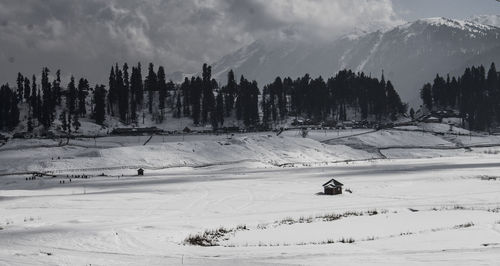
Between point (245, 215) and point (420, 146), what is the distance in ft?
250

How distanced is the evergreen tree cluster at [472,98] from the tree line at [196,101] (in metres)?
14.1

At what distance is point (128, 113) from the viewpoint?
134 meters

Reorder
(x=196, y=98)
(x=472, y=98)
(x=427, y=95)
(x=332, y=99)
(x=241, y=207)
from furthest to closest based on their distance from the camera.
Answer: (x=427, y=95), (x=332, y=99), (x=472, y=98), (x=196, y=98), (x=241, y=207)

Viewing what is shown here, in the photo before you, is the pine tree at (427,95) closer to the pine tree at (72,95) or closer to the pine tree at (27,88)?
the pine tree at (72,95)

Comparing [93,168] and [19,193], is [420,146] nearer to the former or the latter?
[93,168]

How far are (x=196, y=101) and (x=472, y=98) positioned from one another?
78.1 metres

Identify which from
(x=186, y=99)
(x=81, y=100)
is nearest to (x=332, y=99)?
(x=186, y=99)

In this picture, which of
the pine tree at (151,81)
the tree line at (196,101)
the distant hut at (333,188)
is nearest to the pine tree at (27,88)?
the tree line at (196,101)

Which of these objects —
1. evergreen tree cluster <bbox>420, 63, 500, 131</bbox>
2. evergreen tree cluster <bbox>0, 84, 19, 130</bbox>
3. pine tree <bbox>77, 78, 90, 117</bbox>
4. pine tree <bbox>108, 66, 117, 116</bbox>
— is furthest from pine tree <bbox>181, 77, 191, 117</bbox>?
evergreen tree cluster <bbox>420, 63, 500, 131</bbox>

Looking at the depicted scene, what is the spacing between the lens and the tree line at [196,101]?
124062 millimetres

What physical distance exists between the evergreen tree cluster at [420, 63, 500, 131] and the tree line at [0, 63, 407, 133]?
46.1 feet

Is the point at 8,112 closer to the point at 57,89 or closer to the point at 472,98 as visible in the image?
the point at 57,89

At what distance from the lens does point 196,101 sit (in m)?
134

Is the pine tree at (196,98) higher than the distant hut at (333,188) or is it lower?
higher
